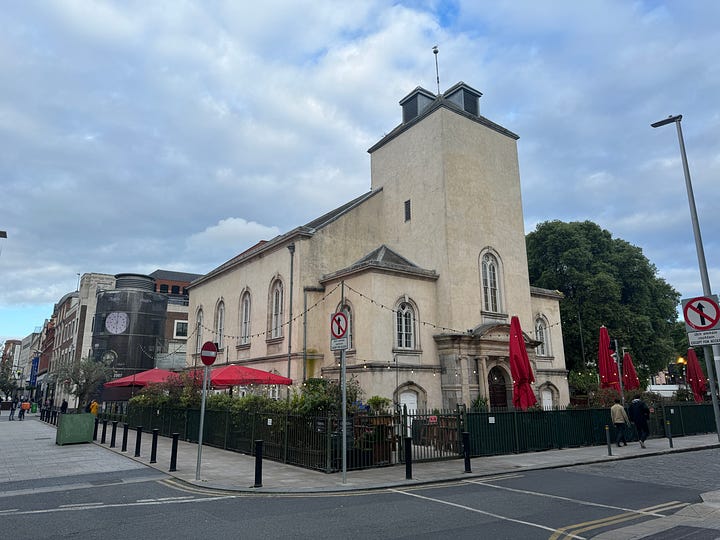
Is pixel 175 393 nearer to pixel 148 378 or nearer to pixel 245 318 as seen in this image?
pixel 148 378

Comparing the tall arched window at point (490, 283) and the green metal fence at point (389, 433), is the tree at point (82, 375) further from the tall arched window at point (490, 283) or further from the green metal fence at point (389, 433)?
the tall arched window at point (490, 283)

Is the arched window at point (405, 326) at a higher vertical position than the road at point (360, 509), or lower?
higher

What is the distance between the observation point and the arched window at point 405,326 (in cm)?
2205

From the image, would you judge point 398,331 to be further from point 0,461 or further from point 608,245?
point 608,245

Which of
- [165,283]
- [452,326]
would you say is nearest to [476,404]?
[452,326]

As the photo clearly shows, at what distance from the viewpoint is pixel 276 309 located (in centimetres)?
2680

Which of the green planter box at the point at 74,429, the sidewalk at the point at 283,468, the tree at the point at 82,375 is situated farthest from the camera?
Result: the tree at the point at 82,375

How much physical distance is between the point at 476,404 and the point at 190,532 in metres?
14.9

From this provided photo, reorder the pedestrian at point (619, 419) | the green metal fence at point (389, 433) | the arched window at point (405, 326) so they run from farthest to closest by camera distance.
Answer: the arched window at point (405, 326) < the pedestrian at point (619, 419) < the green metal fence at point (389, 433)

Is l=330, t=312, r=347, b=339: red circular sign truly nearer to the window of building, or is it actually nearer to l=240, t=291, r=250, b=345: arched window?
Result: l=240, t=291, r=250, b=345: arched window

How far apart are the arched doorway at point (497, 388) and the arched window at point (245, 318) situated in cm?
1455

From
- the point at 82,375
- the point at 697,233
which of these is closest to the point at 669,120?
the point at 697,233

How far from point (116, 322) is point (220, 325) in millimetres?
20252

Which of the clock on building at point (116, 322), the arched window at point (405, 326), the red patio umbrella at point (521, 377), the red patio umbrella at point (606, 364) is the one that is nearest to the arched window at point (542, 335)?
the red patio umbrella at point (606, 364)
